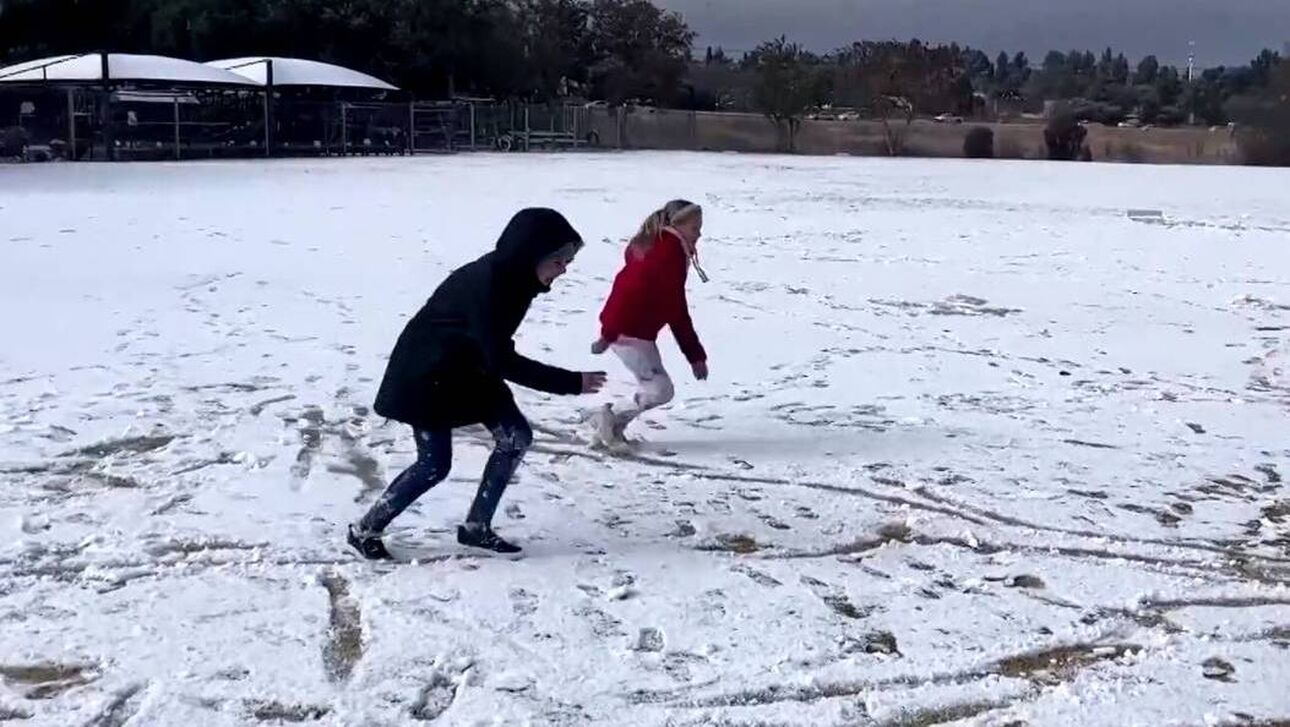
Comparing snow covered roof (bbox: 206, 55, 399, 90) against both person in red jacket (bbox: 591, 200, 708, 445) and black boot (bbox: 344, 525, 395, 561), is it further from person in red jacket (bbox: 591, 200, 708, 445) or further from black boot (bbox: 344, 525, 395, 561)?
black boot (bbox: 344, 525, 395, 561)

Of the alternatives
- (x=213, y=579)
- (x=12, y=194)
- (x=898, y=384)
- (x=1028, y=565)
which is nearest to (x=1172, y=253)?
(x=898, y=384)

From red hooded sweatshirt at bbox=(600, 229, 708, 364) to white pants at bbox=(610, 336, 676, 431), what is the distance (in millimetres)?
43

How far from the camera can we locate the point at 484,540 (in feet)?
18.0

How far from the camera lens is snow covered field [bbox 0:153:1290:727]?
436 centimetres

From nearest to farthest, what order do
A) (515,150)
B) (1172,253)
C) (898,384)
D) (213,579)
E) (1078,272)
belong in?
(213,579), (898,384), (1078,272), (1172,253), (515,150)

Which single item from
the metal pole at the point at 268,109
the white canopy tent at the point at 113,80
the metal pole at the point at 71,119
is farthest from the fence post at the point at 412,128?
the metal pole at the point at 71,119

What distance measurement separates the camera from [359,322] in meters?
10.4

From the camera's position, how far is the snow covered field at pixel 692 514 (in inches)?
172

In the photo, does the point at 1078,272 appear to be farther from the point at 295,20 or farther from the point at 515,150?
the point at 295,20

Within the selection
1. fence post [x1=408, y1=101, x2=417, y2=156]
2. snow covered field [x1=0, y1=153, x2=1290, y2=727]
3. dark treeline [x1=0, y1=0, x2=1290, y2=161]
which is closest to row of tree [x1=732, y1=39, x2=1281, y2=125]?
Answer: dark treeline [x1=0, y1=0, x2=1290, y2=161]

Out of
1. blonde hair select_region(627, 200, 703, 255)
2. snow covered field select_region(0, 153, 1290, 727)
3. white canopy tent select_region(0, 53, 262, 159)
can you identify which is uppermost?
white canopy tent select_region(0, 53, 262, 159)

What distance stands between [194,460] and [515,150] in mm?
Answer: 40503

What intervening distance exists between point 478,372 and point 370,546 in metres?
0.73

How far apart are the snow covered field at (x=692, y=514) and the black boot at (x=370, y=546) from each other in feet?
0.38
